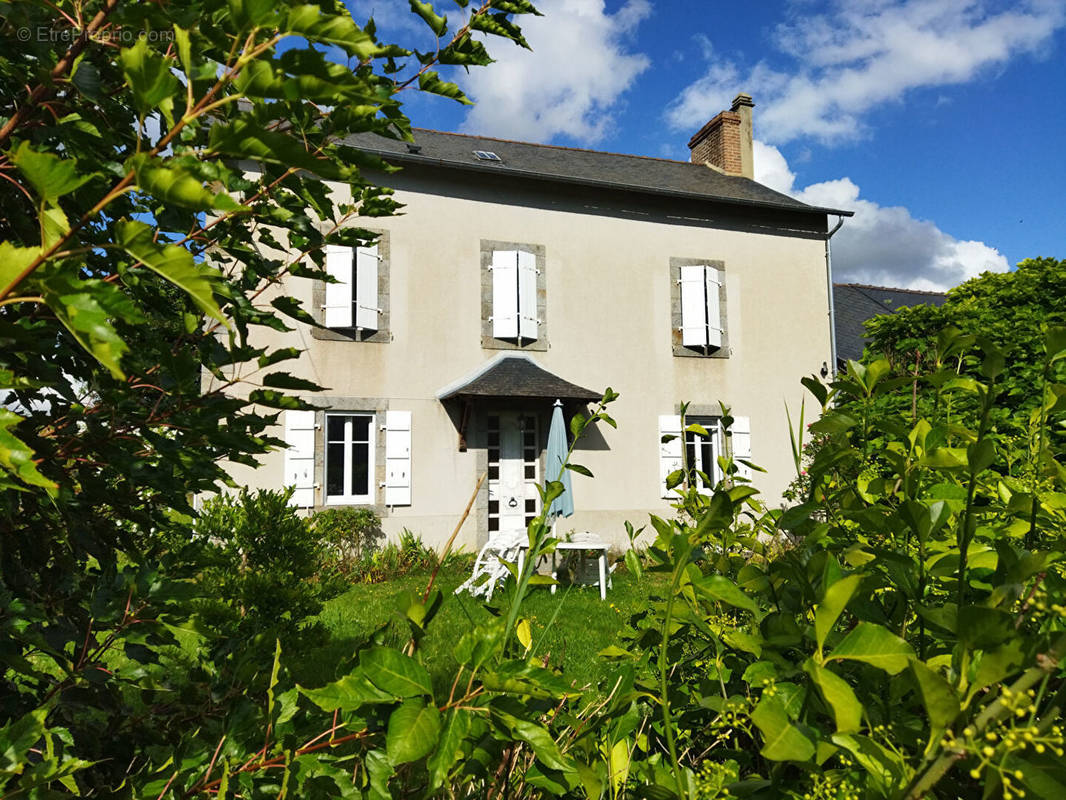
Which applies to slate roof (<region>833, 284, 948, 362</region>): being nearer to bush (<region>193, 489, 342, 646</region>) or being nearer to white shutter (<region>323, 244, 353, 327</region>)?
white shutter (<region>323, 244, 353, 327</region>)

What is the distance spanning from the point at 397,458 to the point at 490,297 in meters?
3.14

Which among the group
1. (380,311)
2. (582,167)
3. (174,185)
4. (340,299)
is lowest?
(174,185)

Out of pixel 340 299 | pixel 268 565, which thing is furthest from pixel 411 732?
pixel 340 299

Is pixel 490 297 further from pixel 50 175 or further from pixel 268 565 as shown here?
pixel 50 175

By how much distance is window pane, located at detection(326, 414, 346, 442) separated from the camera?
10.8m

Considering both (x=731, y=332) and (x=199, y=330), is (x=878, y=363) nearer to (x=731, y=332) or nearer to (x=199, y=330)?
(x=199, y=330)

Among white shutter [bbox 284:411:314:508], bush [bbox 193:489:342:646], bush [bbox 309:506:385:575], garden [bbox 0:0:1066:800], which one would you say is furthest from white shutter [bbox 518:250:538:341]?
garden [bbox 0:0:1066:800]

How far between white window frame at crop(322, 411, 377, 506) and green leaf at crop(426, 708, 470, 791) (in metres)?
10.2

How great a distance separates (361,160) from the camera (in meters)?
1.23

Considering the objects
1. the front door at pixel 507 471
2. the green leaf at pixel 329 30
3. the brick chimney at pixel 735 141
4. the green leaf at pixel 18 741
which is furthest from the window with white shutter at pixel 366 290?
the green leaf at pixel 329 30

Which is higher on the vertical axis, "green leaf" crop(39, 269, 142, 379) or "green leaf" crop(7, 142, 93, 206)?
"green leaf" crop(7, 142, 93, 206)

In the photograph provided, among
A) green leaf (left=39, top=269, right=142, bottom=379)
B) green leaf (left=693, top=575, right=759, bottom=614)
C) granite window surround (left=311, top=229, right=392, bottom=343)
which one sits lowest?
green leaf (left=693, top=575, right=759, bottom=614)

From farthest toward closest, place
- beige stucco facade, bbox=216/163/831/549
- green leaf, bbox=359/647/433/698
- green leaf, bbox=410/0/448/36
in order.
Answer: beige stucco facade, bbox=216/163/831/549 < green leaf, bbox=410/0/448/36 < green leaf, bbox=359/647/433/698

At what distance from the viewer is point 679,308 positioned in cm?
1262
